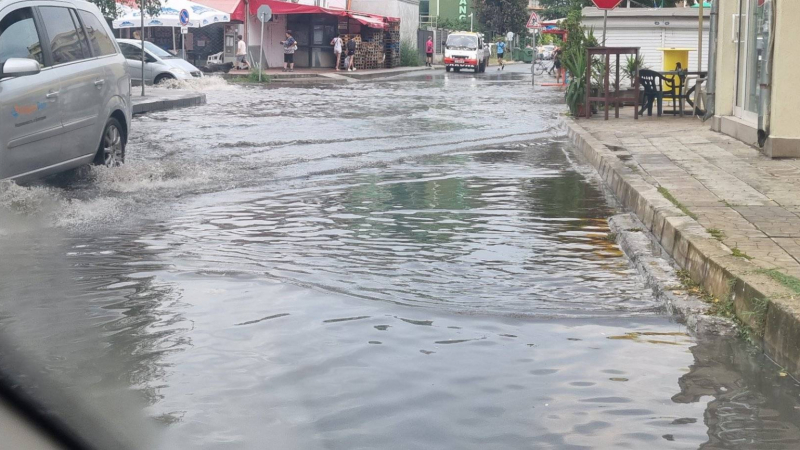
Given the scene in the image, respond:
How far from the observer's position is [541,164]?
42.2 ft

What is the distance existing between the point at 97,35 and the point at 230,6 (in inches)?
1456

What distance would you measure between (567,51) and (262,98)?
8.68 metres

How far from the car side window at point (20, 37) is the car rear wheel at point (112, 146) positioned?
57.1 inches

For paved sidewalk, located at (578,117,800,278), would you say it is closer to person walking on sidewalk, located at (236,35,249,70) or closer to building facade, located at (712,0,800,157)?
building facade, located at (712,0,800,157)

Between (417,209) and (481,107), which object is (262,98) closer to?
(481,107)

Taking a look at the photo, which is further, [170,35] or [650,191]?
[170,35]

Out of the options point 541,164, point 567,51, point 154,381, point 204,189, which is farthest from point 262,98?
point 154,381

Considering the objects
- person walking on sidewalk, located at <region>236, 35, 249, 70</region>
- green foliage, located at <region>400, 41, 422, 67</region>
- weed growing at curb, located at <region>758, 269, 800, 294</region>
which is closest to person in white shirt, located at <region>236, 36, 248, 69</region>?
person walking on sidewalk, located at <region>236, 35, 249, 70</region>

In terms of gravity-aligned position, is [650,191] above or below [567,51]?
below

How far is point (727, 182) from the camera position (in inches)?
373

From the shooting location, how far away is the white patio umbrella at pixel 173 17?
4012 cm

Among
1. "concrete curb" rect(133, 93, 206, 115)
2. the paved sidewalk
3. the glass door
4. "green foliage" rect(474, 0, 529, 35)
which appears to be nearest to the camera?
the paved sidewalk

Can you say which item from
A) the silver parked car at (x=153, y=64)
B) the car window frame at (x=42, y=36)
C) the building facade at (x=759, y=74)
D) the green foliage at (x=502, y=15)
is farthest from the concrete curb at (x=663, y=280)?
the green foliage at (x=502, y=15)

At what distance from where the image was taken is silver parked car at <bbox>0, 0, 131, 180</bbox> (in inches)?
323
